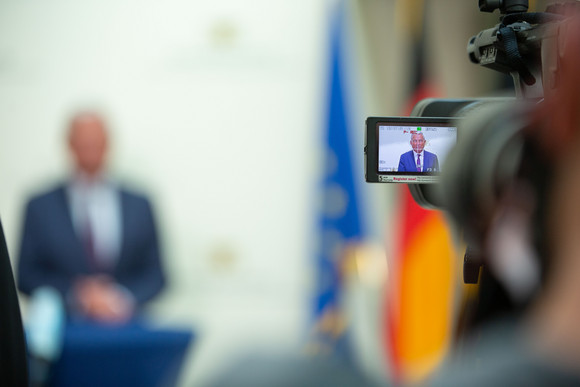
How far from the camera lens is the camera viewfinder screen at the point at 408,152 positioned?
46.3 inches

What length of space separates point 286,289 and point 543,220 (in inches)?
161

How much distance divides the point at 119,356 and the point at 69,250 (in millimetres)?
1073

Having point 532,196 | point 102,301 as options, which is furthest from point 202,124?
point 532,196

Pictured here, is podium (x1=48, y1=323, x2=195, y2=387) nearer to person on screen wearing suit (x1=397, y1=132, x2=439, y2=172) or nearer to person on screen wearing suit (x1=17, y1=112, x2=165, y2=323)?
person on screen wearing suit (x1=17, y1=112, x2=165, y2=323)

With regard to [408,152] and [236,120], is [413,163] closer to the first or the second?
[408,152]

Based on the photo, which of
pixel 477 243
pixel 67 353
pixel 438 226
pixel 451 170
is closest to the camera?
pixel 477 243

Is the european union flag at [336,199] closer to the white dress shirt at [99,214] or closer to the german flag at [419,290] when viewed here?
the german flag at [419,290]

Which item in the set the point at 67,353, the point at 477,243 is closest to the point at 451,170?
the point at 477,243

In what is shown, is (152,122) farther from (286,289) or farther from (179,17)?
(286,289)

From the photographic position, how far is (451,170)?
0.71 metres

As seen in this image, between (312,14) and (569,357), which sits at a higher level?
(312,14)

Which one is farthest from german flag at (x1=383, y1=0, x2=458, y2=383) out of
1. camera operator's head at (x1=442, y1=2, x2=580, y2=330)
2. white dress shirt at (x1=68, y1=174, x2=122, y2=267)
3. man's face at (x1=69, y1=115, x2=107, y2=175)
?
camera operator's head at (x1=442, y1=2, x2=580, y2=330)

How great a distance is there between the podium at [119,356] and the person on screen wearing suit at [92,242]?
688 millimetres

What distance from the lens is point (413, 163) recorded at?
1187mm
